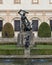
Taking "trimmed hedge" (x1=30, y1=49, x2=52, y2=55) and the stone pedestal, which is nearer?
"trimmed hedge" (x1=30, y1=49, x2=52, y2=55)

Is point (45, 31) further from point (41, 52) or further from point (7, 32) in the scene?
point (41, 52)

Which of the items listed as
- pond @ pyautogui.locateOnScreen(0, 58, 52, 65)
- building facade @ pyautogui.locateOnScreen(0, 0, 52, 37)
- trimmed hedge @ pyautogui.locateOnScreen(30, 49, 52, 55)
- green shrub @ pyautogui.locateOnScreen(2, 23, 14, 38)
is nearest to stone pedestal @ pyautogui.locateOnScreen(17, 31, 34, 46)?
trimmed hedge @ pyautogui.locateOnScreen(30, 49, 52, 55)

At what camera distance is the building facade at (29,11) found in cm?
3569

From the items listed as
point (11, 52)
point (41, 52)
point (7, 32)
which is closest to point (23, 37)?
point (11, 52)

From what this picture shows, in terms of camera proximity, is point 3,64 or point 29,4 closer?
point 3,64

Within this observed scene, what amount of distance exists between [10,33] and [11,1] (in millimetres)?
5221

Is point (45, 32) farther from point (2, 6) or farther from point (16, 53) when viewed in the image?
point (16, 53)

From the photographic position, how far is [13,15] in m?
35.8

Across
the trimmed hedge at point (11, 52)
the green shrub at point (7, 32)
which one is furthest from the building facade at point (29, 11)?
the trimmed hedge at point (11, 52)

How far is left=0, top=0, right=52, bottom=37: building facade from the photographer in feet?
117

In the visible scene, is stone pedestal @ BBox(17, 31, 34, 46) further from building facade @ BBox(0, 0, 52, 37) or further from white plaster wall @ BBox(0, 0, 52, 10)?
white plaster wall @ BBox(0, 0, 52, 10)

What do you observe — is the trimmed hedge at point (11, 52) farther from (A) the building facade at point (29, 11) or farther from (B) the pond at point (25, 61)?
(A) the building facade at point (29, 11)

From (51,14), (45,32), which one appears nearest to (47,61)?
(45,32)

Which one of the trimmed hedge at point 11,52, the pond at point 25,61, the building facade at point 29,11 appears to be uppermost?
the building facade at point 29,11
